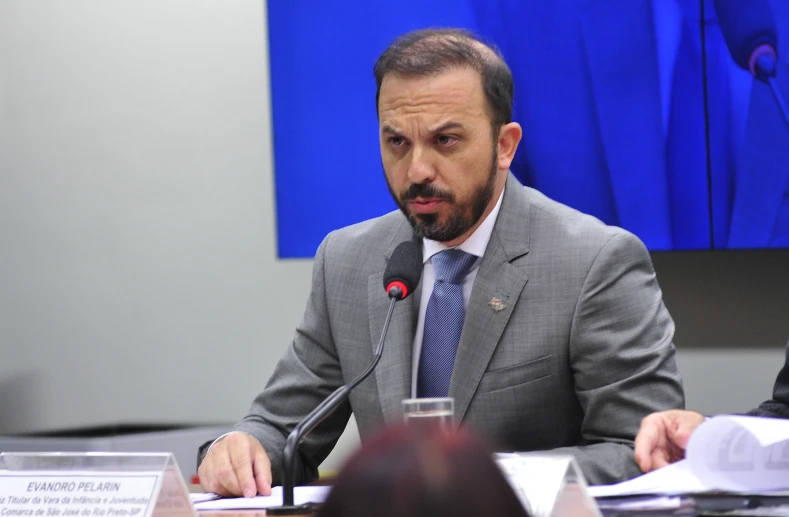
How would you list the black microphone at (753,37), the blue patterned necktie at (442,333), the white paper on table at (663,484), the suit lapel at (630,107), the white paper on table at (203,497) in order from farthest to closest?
the suit lapel at (630,107) → the black microphone at (753,37) → the blue patterned necktie at (442,333) → the white paper on table at (203,497) → the white paper on table at (663,484)

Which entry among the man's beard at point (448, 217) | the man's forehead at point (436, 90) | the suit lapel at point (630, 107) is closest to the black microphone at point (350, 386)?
the man's beard at point (448, 217)

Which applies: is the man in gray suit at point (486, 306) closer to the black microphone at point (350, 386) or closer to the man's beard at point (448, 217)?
the man's beard at point (448, 217)

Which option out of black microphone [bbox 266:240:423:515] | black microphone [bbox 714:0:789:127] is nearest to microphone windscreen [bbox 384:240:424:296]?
black microphone [bbox 266:240:423:515]

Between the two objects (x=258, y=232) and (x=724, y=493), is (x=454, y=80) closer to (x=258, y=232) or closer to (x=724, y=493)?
(x=724, y=493)

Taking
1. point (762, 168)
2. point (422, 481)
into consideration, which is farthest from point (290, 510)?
point (762, 168)

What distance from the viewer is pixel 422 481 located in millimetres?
455

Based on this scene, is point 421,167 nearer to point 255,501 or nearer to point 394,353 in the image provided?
point 394,353

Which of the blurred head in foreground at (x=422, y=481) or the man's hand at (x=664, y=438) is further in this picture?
the man's hand at (x=664, y=438)

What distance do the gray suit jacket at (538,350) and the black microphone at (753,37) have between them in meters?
0.73

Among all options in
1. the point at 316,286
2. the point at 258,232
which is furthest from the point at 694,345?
the point at 258,232

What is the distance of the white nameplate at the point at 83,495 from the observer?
3.95 ft

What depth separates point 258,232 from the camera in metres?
3.20

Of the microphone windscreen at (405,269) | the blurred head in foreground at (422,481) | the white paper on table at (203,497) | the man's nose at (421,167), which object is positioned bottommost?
the white paper on table at (203,497)

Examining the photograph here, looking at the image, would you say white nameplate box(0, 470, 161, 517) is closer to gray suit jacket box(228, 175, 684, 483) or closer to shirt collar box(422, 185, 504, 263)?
gray suit jacket box(228, 175, 684, 483)
